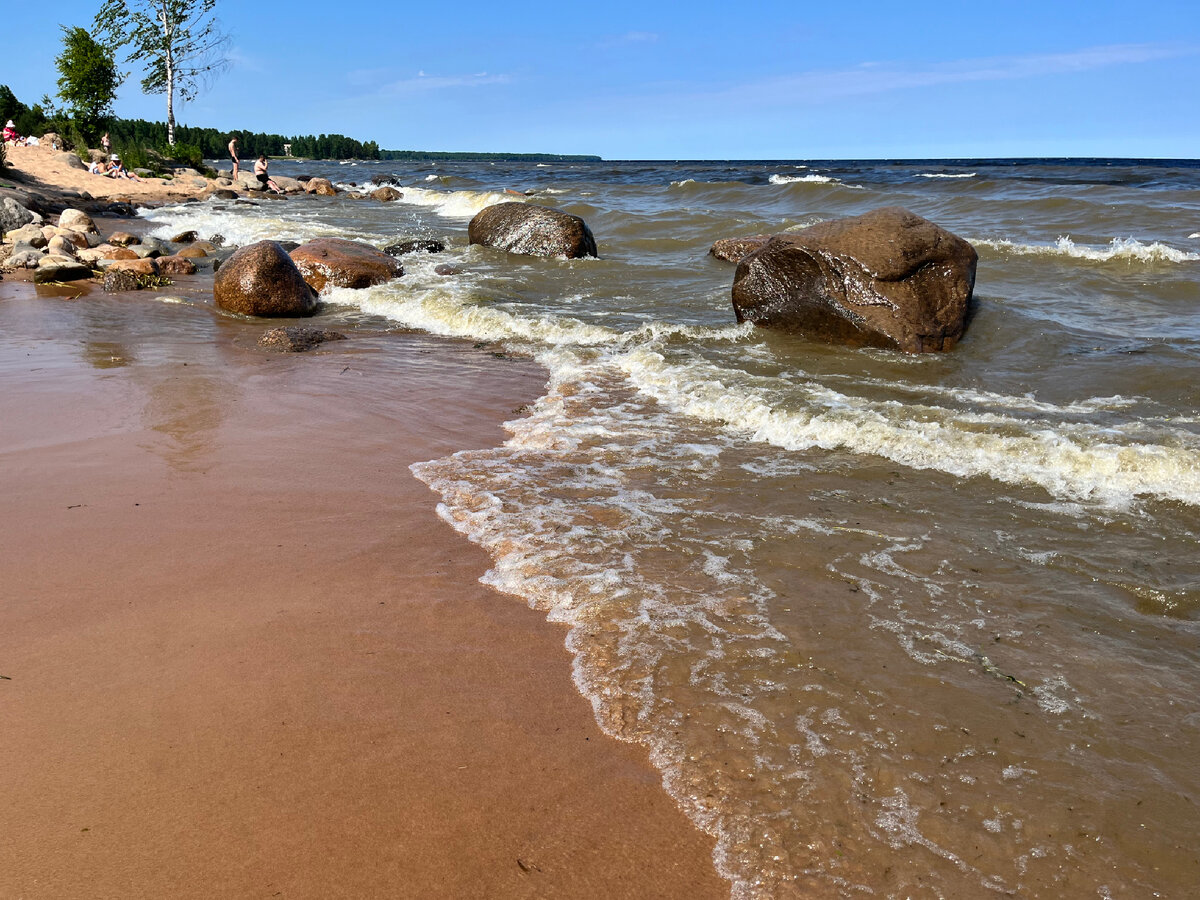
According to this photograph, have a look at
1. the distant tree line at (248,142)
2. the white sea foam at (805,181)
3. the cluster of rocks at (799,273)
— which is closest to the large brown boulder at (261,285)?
the cluster of rocks at (799,273)

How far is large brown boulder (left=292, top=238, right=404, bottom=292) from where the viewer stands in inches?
401

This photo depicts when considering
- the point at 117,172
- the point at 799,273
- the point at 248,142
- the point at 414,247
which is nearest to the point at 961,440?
the point at 799,273

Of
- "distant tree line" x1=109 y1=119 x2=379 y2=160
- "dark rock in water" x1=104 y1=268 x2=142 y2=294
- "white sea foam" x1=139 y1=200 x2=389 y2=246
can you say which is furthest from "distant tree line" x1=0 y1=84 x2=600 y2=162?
"dark rock in water" x1=104 y1=268 x2=142 y2=294

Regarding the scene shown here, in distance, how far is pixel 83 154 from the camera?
26.9 m

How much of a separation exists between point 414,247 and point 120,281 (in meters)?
4.56

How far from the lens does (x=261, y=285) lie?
8648mm

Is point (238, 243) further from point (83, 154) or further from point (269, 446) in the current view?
point (83, 154)

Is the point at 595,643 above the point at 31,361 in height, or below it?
below

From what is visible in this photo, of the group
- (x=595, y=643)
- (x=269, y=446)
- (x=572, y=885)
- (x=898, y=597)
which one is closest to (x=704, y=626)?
(x=595, y=643)

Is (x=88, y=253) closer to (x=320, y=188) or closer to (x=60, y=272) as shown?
(x=60, y=272)

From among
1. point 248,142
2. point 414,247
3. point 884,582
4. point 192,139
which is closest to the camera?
point 884,582

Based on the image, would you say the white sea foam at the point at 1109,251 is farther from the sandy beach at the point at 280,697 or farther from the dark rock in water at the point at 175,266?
the dark rock in water at the point at 175,266

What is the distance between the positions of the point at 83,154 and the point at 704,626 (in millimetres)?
31629

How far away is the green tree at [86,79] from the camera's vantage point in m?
30.3
